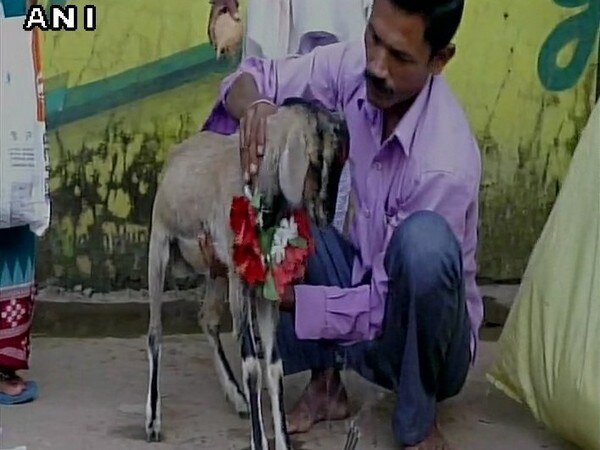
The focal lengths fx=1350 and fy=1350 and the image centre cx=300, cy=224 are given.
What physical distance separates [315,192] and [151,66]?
1848mm

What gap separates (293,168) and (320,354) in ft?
2.75

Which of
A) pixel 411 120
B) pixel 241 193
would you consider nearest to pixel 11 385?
pixel 241 193

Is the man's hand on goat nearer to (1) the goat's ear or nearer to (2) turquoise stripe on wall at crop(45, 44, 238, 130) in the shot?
(1) the goat's ear

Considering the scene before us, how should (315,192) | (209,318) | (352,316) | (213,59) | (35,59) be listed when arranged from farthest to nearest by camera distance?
1. (213,59)
2. (209,318)
3. (35,59)
4. (352,316)
5. (315,192)

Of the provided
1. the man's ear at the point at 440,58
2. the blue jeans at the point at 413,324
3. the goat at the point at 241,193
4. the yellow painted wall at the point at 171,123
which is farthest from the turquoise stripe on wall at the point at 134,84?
the man's ear at the point at 440,58

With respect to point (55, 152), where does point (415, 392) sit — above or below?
below

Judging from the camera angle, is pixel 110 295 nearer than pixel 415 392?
No

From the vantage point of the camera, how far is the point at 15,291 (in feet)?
13.3

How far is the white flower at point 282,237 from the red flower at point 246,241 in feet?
0.13

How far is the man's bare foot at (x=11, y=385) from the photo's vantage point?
13.5 ft

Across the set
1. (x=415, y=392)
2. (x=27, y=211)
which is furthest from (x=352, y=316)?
(x=27, y=211)

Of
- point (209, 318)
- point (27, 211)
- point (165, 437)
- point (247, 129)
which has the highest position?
point (247, 129)

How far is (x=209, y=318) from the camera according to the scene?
4.12 m

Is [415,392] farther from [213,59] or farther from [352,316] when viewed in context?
[213,59]
